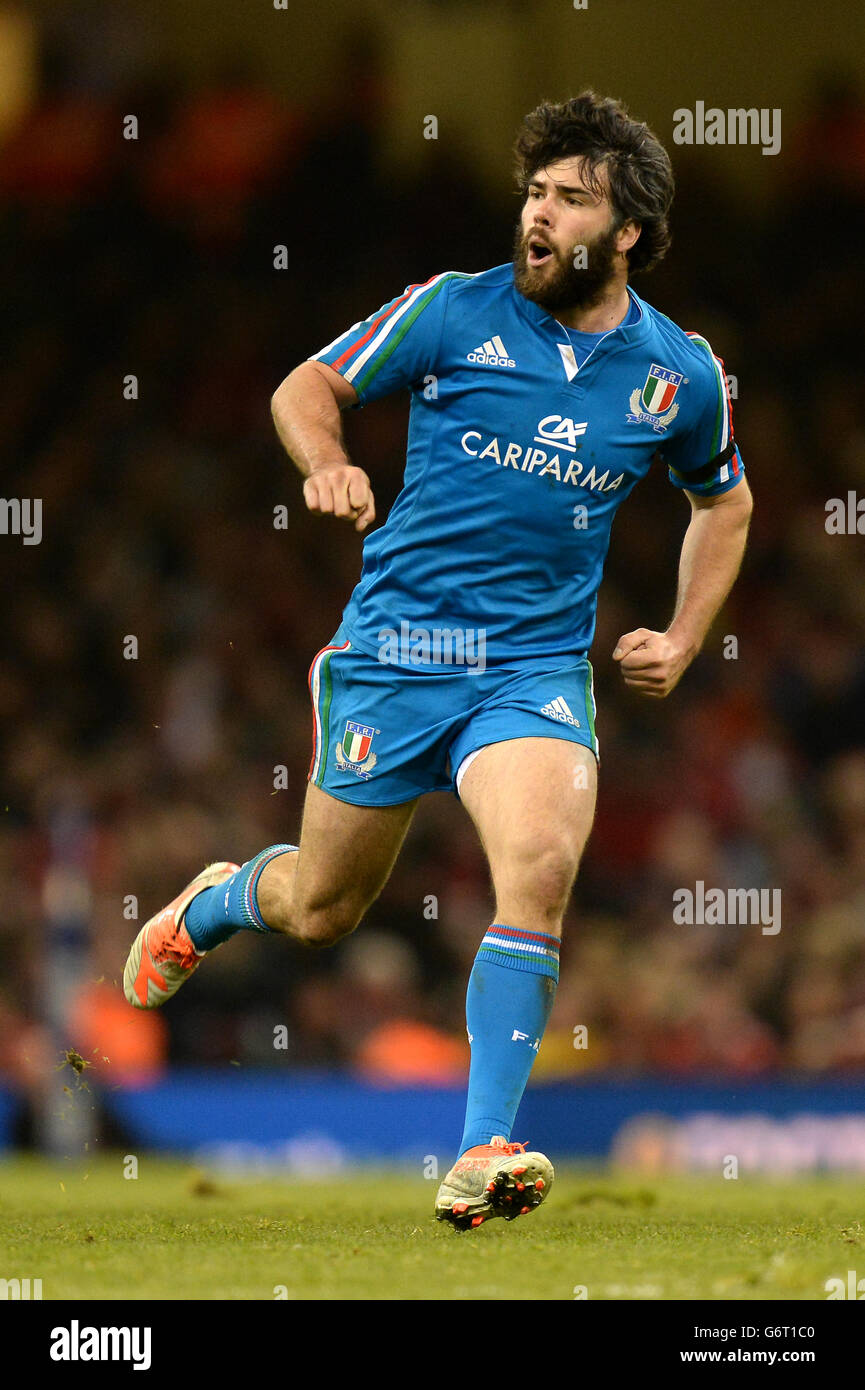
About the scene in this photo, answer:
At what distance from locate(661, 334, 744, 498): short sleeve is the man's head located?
1.32 ft

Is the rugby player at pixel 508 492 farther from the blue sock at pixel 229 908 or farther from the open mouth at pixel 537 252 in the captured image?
the blue sock at pixel 229 908

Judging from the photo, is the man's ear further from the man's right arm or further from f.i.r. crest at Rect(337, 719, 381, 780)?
f.i.r. crest at Rect(337, 719, 381, 780)

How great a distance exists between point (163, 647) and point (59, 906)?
3457 mm

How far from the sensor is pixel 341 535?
43.7ft

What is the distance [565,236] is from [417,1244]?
100 inches

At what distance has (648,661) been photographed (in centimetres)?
517

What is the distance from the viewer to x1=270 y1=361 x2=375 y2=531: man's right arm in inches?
181

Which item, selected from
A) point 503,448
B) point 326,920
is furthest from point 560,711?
point 326,920

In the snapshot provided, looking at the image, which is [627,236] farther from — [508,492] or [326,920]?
[326,920]

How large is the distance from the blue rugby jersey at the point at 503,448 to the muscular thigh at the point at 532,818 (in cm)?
36

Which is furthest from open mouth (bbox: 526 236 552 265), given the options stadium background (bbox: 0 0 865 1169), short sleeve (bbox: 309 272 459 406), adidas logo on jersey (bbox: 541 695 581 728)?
A: stadium background (bbox: 0 0 865 1169)

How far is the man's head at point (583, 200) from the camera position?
5.12 m

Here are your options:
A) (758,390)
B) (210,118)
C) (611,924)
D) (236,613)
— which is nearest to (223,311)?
(210,118)

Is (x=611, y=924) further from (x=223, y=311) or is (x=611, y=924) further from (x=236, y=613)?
(x=223, y=311)
